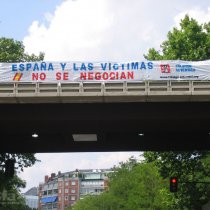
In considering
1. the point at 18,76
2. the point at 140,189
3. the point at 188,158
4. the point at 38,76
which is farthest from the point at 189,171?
the point at 18,76

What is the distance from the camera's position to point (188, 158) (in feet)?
148

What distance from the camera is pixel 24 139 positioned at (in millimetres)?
36781

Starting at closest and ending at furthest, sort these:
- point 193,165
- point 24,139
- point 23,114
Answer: point 23,114 < point 24,139 < point 193,165

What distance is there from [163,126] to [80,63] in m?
7.72

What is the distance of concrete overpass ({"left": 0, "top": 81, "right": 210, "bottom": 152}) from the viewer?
91.4 ft

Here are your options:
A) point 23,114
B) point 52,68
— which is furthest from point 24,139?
point 52,68

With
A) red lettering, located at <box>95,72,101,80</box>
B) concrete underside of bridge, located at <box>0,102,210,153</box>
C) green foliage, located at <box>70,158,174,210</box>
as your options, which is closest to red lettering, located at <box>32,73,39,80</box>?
concrete underside of bridge, located at <box>0,102,210,153</box>

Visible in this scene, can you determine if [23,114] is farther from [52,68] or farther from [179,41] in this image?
[179,41]

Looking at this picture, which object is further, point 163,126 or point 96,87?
point 163,126

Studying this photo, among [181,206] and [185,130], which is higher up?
[185,130]

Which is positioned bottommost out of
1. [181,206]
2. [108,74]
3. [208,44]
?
[181,206]

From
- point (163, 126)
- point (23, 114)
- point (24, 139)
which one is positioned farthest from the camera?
point (24, 139)

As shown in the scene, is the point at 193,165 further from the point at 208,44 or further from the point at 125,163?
the point at 125,163

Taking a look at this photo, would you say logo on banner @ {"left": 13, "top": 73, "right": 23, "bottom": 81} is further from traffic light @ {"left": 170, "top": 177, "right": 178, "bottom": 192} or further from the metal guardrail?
traffic light @ {"left": 170, "top": 177, "right": 178, "bottom": 192}
